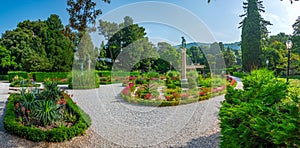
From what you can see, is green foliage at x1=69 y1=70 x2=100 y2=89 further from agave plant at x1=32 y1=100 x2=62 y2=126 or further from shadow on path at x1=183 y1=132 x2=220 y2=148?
shadow on path at x1=183 y1=132 x2=220 y2=148

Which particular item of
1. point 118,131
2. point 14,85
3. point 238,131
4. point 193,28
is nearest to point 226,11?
point 193,28

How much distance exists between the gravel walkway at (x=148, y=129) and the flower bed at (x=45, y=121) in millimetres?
119

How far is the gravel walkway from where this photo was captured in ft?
12.1

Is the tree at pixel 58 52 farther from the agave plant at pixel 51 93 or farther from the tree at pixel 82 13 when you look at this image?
the tree at pixel 82 13

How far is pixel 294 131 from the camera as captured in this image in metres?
1.08

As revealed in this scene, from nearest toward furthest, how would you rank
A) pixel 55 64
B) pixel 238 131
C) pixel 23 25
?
pixel 238 131, pixel 55 64, pixel 23 25

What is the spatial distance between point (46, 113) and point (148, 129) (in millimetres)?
2183

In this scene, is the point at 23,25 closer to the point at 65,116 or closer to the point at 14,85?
the point at 14,85

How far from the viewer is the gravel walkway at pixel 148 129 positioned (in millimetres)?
3680

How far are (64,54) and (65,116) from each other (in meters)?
19.4

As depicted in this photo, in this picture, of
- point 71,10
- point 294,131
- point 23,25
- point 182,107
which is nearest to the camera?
point 294,131

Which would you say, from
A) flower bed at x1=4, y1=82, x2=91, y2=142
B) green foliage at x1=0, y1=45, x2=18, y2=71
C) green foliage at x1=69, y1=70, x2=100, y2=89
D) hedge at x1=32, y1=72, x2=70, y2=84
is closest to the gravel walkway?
flower bed at x1=4, y1=82, x2=91, y2=142

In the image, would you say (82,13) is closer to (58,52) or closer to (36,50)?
(58,52)

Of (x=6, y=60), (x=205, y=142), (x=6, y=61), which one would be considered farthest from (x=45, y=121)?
(x=6, y=60)
